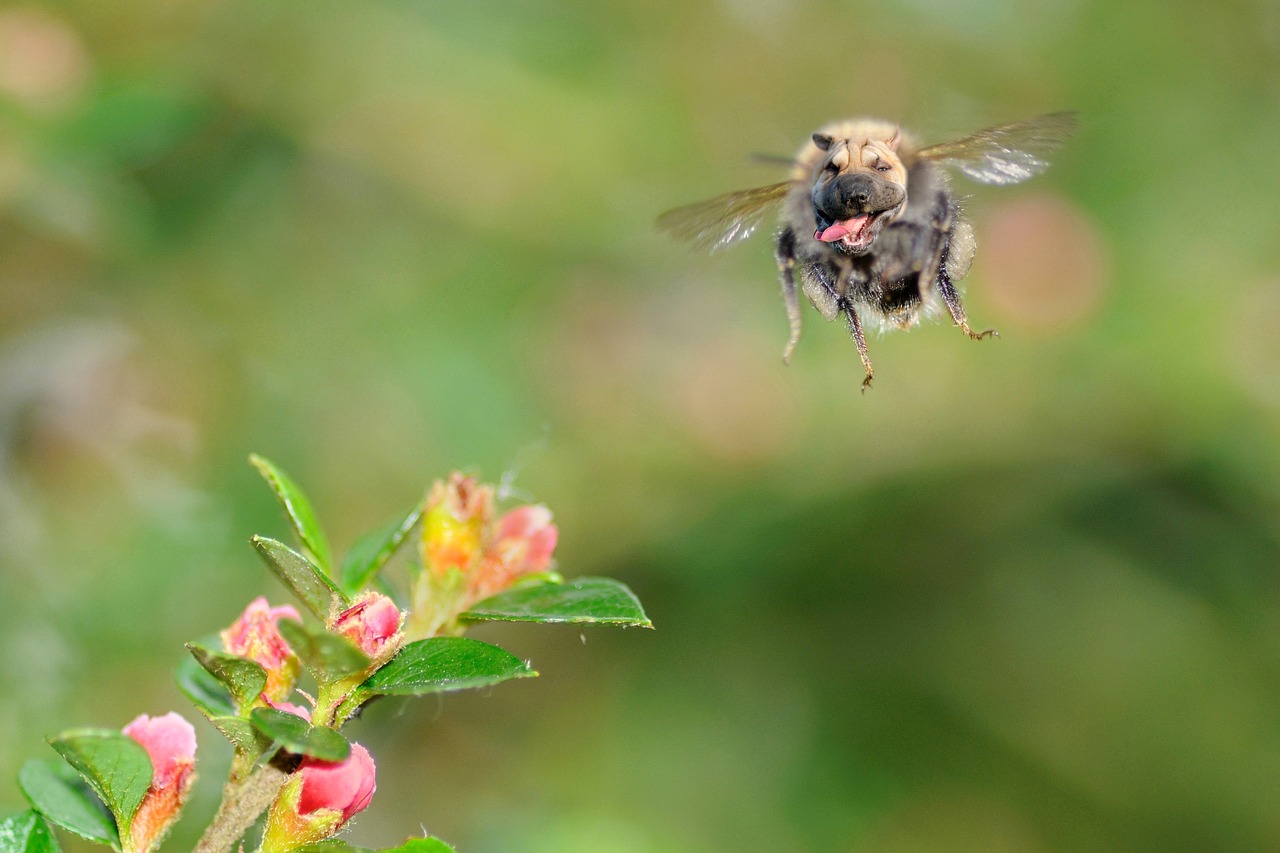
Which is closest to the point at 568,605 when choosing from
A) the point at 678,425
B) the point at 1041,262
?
the point at 678,425

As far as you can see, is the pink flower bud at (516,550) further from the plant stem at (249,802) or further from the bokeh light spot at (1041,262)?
the bokeh light spot at (1041,262)

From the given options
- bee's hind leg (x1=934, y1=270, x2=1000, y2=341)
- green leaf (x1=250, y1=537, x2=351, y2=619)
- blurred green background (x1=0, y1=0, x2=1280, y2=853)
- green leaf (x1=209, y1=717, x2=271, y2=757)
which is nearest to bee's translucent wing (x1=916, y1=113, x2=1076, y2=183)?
bee's hind leg (x1=934, y1=270, x2=1000, y2=341)

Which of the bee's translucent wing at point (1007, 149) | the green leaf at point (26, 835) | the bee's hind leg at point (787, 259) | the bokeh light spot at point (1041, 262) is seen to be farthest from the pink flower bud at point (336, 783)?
the bokeh light spot at point (1041, 262)

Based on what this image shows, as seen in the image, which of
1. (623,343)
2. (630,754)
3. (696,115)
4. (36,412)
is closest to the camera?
(36,412)

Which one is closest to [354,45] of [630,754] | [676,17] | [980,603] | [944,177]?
[676,17]

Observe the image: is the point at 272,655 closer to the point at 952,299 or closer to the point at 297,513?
the point at 297,513

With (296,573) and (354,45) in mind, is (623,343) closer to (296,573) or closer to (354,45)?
(354,45)

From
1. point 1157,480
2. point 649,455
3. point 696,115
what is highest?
point 696,115
